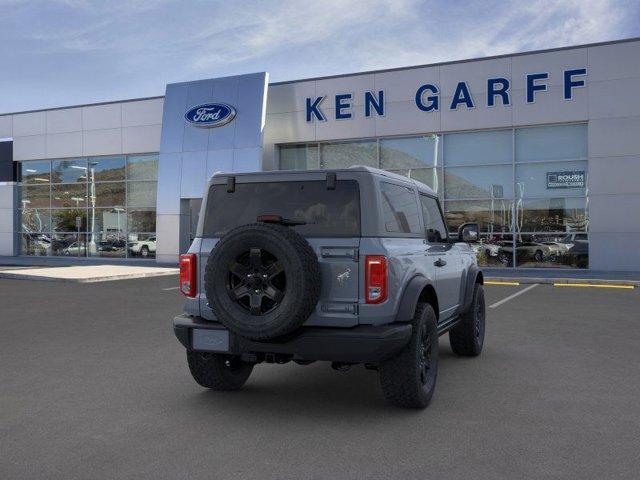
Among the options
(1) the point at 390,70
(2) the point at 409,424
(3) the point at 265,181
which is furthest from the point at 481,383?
(1) the point at 390,70

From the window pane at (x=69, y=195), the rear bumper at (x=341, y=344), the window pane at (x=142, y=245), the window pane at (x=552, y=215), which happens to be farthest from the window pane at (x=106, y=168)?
the rear bumper at (x=341, y=344)

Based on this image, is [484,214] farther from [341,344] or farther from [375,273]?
[341,344]

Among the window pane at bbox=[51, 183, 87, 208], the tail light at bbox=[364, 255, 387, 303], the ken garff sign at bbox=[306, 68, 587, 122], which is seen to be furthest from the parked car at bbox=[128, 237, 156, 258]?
the tail light at bbox=[364, 255, 387, 303]

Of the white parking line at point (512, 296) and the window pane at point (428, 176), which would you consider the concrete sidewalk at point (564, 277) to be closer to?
the white parking line at point (512, 296)

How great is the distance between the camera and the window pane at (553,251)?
20.8 metres

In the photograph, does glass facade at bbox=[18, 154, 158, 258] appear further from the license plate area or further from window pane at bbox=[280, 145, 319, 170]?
the license plate area

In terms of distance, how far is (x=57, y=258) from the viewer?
2989 centimetres

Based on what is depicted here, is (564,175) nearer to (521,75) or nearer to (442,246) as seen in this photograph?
(521,75)

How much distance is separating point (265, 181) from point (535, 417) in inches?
109

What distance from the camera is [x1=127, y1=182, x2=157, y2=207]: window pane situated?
91.2 feet

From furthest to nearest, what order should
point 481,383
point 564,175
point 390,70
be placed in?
point 390,70
point 564,175
point 481,383

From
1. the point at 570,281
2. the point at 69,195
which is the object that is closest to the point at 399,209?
the point at 570,281

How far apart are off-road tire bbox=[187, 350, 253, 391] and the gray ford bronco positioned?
0.03 ft

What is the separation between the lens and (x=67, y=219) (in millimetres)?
30016
